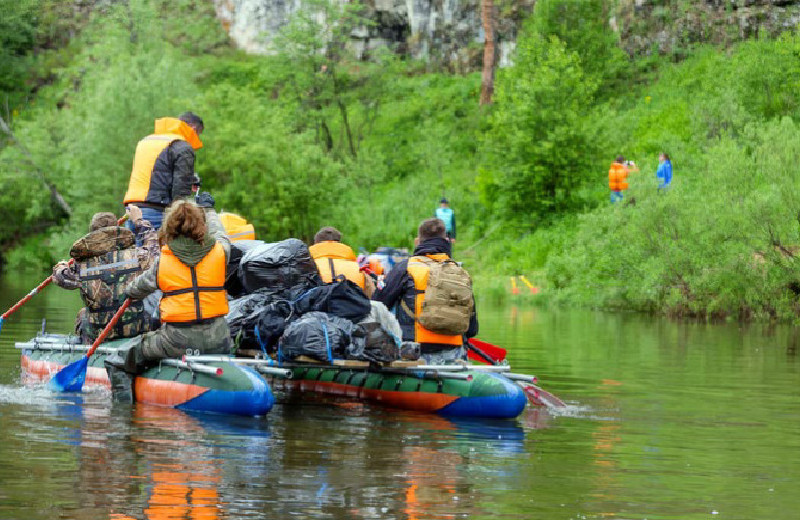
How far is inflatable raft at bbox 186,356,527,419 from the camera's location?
38.5 feet

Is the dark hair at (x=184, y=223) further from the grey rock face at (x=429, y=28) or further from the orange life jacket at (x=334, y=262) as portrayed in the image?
the grey rock face at (x=429, y=28)

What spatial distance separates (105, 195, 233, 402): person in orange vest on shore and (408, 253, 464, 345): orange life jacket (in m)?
1.70

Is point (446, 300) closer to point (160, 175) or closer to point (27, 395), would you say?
point (160, 175)

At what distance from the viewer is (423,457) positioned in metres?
9.55

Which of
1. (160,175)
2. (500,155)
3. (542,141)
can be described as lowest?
(160,175)

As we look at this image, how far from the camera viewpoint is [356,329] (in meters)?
12.0

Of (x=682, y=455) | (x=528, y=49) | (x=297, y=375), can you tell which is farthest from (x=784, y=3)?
(x=682, y=455)

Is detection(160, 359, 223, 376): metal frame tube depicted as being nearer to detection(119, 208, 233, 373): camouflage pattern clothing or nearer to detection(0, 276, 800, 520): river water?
detection(119, 208, 233, 373): camouflage pattern clothing

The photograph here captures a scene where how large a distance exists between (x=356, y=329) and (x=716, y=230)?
13.5m

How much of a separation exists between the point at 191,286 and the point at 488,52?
30295mm

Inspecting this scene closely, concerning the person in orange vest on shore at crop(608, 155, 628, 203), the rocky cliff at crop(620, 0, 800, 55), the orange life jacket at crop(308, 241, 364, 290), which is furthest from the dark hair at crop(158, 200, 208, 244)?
the rocky cliff at crop(620, 0, 800, 55)

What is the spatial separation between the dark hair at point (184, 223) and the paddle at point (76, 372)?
1625mm

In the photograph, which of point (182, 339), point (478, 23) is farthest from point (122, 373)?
point (478, 23)

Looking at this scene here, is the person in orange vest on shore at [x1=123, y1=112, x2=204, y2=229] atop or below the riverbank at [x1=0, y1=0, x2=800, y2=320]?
below
